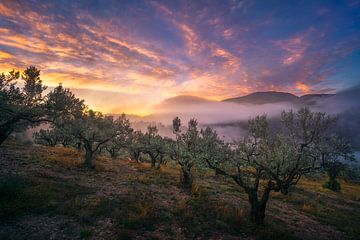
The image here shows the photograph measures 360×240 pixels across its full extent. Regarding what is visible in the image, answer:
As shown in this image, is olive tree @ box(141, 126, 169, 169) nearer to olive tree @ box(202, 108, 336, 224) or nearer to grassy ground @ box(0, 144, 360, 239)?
grassy ground @ box(0, 144, 360, 239)

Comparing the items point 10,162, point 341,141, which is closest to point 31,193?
point 10,162

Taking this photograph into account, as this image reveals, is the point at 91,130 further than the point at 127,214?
Yes

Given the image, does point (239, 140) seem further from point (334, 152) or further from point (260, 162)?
point (334, 152)

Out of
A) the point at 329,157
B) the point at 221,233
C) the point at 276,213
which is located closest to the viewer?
the point at 221,233

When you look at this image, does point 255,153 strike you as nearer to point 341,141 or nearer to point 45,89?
point 341,141

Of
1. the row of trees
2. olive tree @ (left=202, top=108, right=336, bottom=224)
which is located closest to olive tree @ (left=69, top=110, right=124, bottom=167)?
the row of trees

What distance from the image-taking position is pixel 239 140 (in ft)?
75.0

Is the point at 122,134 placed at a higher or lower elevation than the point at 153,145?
higher

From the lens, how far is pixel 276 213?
1070 inches

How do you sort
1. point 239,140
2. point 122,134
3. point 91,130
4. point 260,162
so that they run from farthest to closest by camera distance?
1. point 122,134
2. point 91,130
3. point 239,140
4. point 260,162

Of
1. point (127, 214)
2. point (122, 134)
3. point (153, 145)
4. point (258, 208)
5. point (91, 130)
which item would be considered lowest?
point (127, 214)

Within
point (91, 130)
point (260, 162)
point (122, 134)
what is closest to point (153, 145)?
point (122, 134)

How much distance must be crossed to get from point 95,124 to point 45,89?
11.9 metres

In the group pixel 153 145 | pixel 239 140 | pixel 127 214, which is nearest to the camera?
pixel 127 214
